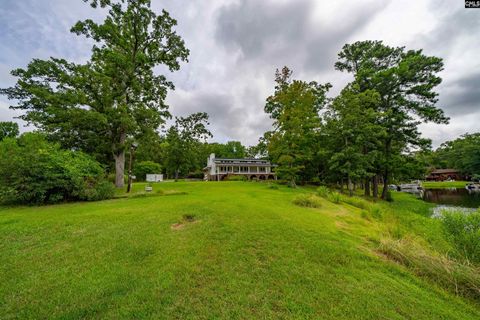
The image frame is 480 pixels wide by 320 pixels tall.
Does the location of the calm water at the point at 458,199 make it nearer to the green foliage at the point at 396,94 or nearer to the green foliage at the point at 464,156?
the green foliage at the point at 396,94

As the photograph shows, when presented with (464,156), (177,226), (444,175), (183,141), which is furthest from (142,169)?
(444,175)

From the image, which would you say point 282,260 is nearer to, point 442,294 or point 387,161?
point 442,294

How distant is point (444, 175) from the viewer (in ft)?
190

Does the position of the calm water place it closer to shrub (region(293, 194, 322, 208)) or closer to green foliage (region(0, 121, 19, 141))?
shrub (region(293, 194, 322, 208))

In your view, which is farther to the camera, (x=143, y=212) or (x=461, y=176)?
(x=461, y=176)

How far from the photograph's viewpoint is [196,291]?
2977 millimetres

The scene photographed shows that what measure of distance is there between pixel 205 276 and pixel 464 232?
5.72 meters

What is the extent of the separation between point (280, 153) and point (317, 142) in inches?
204

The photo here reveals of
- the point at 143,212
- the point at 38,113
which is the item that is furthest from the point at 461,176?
the point at 38,113

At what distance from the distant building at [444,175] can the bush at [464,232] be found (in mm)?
75927

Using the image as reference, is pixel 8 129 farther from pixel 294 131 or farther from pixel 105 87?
pixel 294 131

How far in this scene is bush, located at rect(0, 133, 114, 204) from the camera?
9.38 meters

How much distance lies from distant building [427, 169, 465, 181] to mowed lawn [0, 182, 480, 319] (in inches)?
3049

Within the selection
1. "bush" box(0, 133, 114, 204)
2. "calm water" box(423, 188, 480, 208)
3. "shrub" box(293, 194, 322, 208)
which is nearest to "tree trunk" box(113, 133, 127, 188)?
"bush" box(0, 133, 114, 204)
